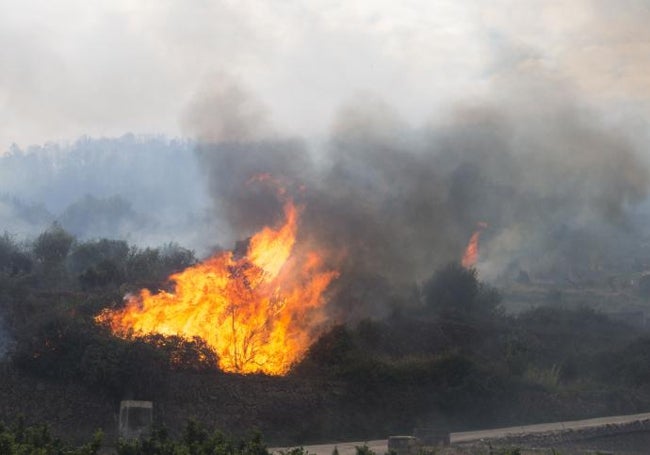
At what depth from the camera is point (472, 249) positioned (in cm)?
6116

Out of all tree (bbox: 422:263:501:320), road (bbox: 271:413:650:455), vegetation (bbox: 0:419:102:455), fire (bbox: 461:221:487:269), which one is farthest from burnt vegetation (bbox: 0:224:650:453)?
fire (bbox: 461:221:487:269)

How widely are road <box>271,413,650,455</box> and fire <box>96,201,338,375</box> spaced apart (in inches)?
262

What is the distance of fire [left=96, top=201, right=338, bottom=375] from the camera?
3522 centimetres

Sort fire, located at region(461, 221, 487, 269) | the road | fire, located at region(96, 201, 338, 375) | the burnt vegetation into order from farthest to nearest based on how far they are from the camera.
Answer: fire, located at region(461, 221, 487, 269) → fire, located at region(96, 201, 338, 375) → the burnt vegetation → the road

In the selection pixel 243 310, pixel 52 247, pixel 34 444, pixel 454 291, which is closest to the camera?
pixel 34 444

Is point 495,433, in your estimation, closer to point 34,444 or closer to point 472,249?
point 34,444

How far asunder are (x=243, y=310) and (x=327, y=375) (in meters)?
4.66

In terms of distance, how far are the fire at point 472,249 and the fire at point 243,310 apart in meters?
21.0

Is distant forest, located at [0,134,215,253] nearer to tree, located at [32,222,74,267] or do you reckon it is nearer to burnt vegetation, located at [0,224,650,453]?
tree, located at [32,222,74,267]

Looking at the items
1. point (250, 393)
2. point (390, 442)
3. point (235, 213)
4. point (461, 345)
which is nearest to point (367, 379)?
point (250, 393)

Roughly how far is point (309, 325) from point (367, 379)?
6.21 metres

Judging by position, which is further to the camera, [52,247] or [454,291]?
[52,247]

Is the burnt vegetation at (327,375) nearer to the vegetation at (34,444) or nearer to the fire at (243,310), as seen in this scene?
the fire at (243,310)

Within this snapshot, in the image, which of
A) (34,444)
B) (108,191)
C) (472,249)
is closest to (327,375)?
(34,444)
